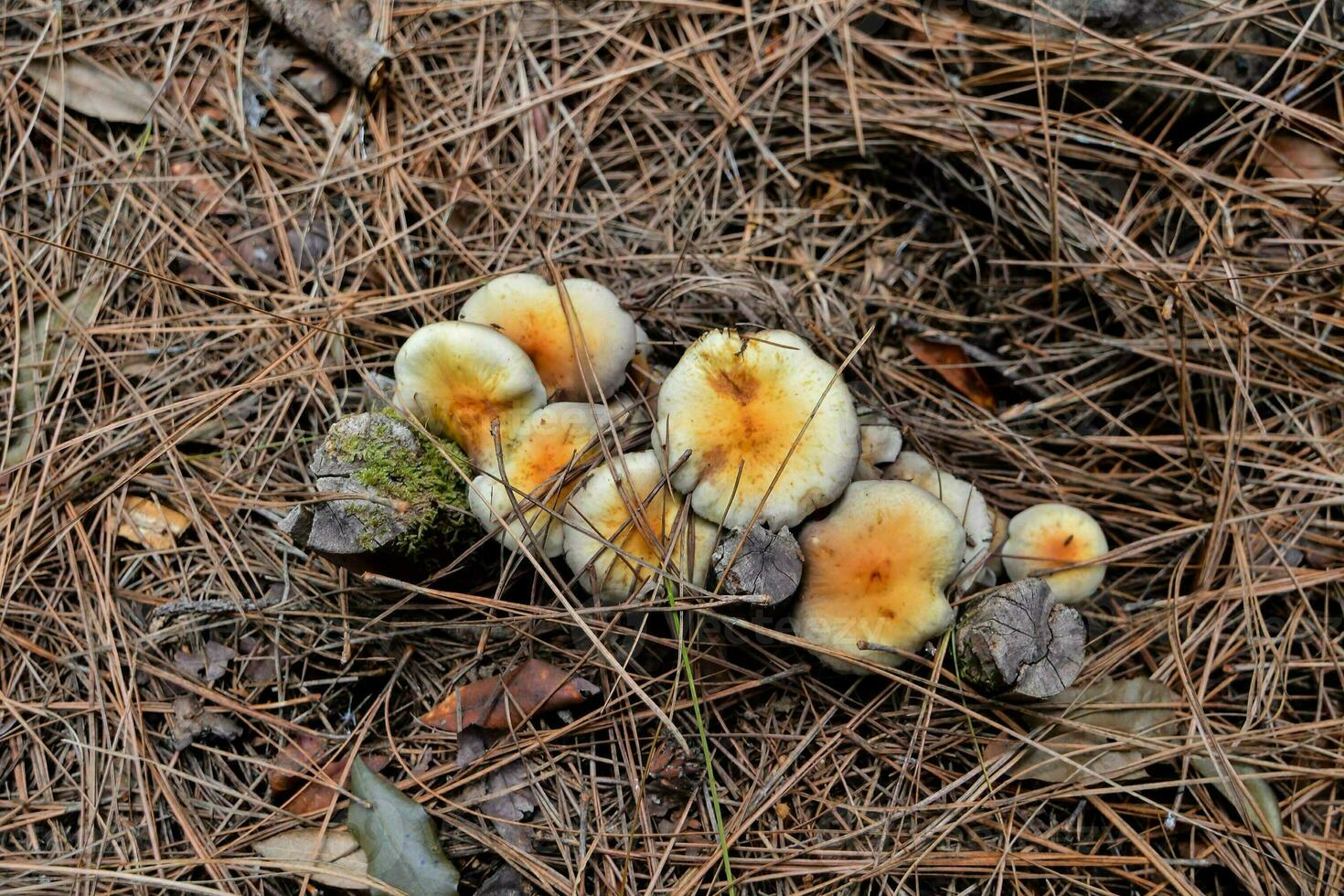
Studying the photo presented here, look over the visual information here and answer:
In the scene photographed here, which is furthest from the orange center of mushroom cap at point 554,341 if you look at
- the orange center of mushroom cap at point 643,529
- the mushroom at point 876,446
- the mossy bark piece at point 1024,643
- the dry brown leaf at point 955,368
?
the mossy bark piece at point 1024,643

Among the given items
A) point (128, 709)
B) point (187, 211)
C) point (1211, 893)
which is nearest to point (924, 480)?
point (1211, 893)

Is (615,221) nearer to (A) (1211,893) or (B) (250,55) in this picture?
(B) (250,55)

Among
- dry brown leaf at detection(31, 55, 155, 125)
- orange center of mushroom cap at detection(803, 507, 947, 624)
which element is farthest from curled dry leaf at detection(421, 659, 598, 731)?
dry brown leaf at detection(31, 55, 155, 125)

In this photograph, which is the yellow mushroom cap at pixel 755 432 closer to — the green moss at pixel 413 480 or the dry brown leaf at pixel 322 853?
the green moss at pixel 413 480

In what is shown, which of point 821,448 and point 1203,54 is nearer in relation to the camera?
point 821,448

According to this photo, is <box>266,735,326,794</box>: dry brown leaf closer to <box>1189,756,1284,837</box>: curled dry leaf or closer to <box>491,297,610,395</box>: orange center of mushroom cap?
<box>491,297,610,395</box>: orange center of mushroom cap

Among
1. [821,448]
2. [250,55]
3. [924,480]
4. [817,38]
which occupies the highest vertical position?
[250,55]
